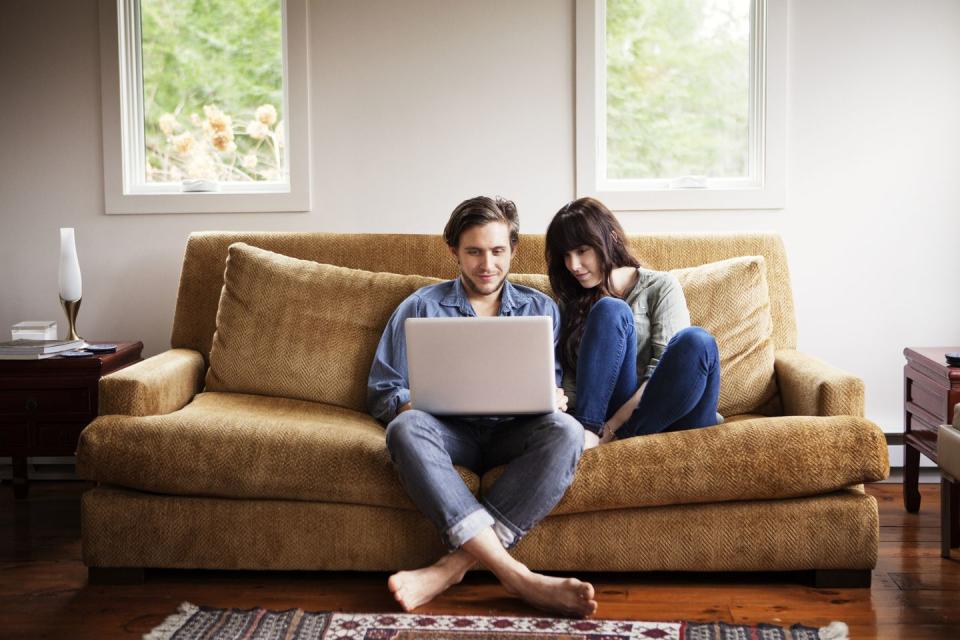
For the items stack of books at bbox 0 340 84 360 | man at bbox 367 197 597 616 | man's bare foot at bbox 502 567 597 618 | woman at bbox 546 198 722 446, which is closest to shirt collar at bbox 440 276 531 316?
woman at bbox 546 198 722 446

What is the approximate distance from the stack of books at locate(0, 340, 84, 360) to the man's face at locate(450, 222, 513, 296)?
1452 mm

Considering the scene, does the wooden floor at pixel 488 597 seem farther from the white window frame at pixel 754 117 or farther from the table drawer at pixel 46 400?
the white window frame at pixel 754 117

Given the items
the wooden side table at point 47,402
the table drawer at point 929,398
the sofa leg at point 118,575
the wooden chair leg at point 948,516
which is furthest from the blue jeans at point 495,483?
the wooden side table at point 47,402

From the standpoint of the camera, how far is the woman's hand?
97.0 inches

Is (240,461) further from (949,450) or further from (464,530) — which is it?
(949,450)

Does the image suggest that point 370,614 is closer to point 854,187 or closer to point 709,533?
→ point 709,533

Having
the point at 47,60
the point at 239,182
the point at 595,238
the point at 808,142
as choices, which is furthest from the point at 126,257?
the point at 808,142

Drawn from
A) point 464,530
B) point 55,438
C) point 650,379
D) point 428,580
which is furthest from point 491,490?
point 55,438

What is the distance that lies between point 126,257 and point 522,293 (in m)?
1.75

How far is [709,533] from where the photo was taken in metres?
2.45

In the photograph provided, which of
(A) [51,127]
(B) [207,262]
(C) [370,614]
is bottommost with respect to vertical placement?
(C) [370,614]

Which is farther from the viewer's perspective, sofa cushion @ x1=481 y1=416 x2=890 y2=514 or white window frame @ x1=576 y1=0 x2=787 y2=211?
white window frame @ x1=576 y1=0 x2=787 y2=211

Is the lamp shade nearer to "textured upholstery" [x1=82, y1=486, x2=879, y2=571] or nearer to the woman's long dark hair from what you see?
"textured upholstery" [x1=82, y1=486, x2=879, y2=571]

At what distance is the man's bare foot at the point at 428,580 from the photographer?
7.51ft
